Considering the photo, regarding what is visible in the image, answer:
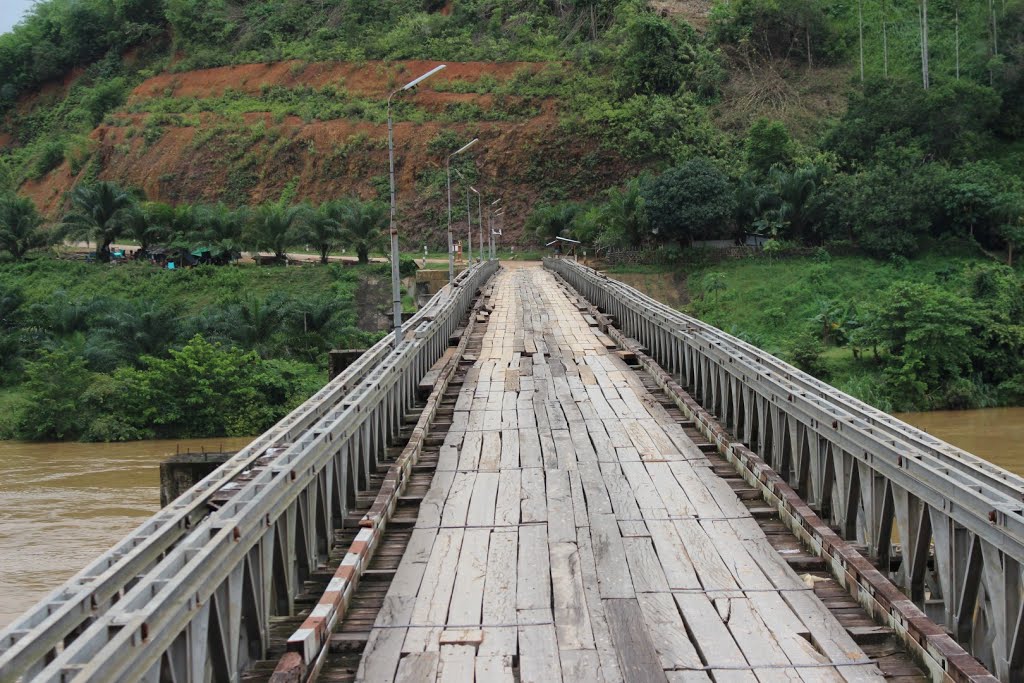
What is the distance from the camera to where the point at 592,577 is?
24.8 ft

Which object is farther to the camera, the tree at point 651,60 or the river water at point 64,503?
the tree at point 651,60

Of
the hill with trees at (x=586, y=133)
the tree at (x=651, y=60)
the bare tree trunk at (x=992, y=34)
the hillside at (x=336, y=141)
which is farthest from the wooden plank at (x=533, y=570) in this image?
the tree at (x=651, y=60)

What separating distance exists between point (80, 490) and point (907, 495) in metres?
22.3

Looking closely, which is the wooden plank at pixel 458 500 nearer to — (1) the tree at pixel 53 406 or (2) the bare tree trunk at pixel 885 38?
(1) the tree at pixel 53 406

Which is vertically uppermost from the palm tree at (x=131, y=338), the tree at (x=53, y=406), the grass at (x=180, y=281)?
the grass at (x=180, y=281)

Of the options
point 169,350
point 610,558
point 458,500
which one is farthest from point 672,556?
point 169,350

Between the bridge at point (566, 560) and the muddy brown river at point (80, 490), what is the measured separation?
34.7ft

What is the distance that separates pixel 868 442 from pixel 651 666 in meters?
2.82

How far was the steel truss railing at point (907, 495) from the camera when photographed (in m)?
5.97

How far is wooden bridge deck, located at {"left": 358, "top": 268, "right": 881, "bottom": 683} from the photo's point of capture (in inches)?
244

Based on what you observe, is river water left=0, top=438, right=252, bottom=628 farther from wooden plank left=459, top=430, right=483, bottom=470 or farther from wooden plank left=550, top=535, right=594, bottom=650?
wooden plank left=550, top=535, right=594, bottom=650

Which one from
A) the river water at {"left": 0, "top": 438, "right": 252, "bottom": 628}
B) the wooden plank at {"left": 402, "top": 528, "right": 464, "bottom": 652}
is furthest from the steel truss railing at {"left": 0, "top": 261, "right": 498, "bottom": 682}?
the river water at {"left": 0, "top": 438, "right": 252, "bottom": 628}

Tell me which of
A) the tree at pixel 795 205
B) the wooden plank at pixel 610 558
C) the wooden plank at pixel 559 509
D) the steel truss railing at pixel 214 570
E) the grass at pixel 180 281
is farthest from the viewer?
the tree at pixel 795 205

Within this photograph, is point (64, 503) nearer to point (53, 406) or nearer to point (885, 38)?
point (53, 406)
